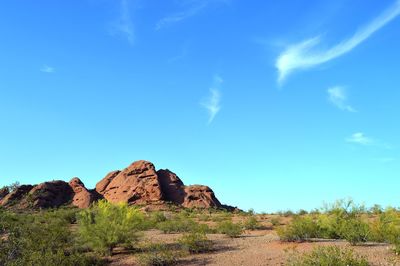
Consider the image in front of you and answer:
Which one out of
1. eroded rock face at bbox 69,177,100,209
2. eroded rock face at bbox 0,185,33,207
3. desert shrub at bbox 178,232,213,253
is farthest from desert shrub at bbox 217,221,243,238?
eroded rock face at bbox 0,185,33,207

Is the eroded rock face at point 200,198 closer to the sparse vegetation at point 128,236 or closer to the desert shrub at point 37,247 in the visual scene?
the sparse vegetation at point 128,236

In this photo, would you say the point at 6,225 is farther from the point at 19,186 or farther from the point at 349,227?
the point at 19,186

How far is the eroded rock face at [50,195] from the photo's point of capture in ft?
217

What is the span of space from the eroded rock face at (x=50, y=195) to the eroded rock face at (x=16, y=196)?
76.6 inches

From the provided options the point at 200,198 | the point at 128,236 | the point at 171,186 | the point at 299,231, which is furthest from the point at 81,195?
the point at 299,231

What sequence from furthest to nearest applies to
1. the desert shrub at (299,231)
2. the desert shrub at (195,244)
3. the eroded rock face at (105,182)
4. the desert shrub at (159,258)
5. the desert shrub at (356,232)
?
1. the eroded rock face at (105,182)
2. the desert shrub at (299,231)
3. the desert shrub at (195,244)
4. the desert shrub at (356,232)
5. the desert shrub at (159,258)

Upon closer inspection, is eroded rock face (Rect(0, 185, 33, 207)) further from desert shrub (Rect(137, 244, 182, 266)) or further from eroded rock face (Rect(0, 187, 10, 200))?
desert shrub (Rect(137, 244, 182, 266))

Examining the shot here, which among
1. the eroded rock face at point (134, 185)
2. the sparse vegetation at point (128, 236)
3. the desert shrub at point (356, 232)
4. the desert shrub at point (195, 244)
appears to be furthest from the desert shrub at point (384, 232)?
the eroded rock face at point (134, 185)

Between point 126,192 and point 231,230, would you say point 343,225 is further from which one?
point 126,192

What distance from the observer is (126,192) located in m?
69.1

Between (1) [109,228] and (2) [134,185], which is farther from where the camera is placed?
(2) [134,185]

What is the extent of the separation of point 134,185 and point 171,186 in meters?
6.00

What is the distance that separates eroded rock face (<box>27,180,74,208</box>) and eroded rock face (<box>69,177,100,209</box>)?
0.73 metres

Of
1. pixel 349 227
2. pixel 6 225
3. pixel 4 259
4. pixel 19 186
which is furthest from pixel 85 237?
pixel 19 186
